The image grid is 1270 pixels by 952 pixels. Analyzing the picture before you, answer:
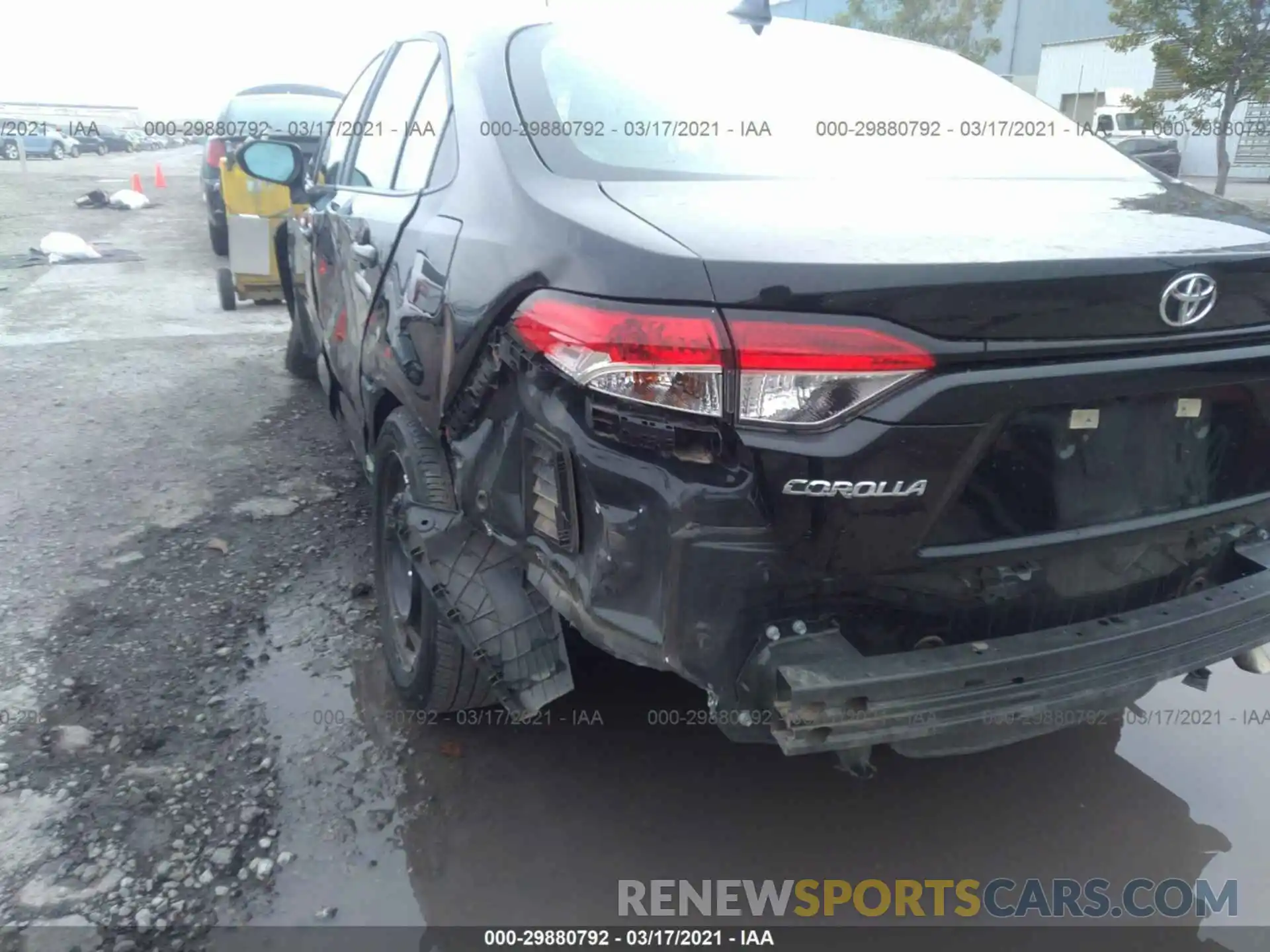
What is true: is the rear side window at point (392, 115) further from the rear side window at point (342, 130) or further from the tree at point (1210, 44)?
the tree at point (1210, 44)

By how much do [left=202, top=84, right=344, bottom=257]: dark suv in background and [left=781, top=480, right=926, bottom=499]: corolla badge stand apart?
30.4 ft

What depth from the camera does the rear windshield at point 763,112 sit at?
2295 millimetres

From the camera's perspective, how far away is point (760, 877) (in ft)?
7.79

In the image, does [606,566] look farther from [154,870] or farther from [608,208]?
[154,870]

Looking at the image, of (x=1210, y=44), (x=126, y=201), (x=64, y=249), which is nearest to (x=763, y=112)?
(x=64, y=249)

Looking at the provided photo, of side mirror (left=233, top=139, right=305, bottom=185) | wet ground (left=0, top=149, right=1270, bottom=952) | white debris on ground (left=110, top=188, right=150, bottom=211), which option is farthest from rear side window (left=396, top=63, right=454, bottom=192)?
white debris on ground (left=110, top=188, right=150, bottom=211)

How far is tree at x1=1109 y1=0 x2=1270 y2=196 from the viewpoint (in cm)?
1398

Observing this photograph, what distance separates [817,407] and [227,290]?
819 cm

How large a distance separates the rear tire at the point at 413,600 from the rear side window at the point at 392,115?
0.94m

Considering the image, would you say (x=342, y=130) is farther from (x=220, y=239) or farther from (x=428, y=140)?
(x=220, y=239)

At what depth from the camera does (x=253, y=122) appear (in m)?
10.6

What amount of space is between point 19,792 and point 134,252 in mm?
11356

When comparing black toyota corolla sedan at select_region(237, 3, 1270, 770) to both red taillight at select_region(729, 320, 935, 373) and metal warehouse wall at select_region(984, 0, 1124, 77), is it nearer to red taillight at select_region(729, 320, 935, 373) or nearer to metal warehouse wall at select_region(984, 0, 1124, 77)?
red taillight at select_region(729, 320, 935, 373)

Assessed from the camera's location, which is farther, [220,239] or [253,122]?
[220,239]
